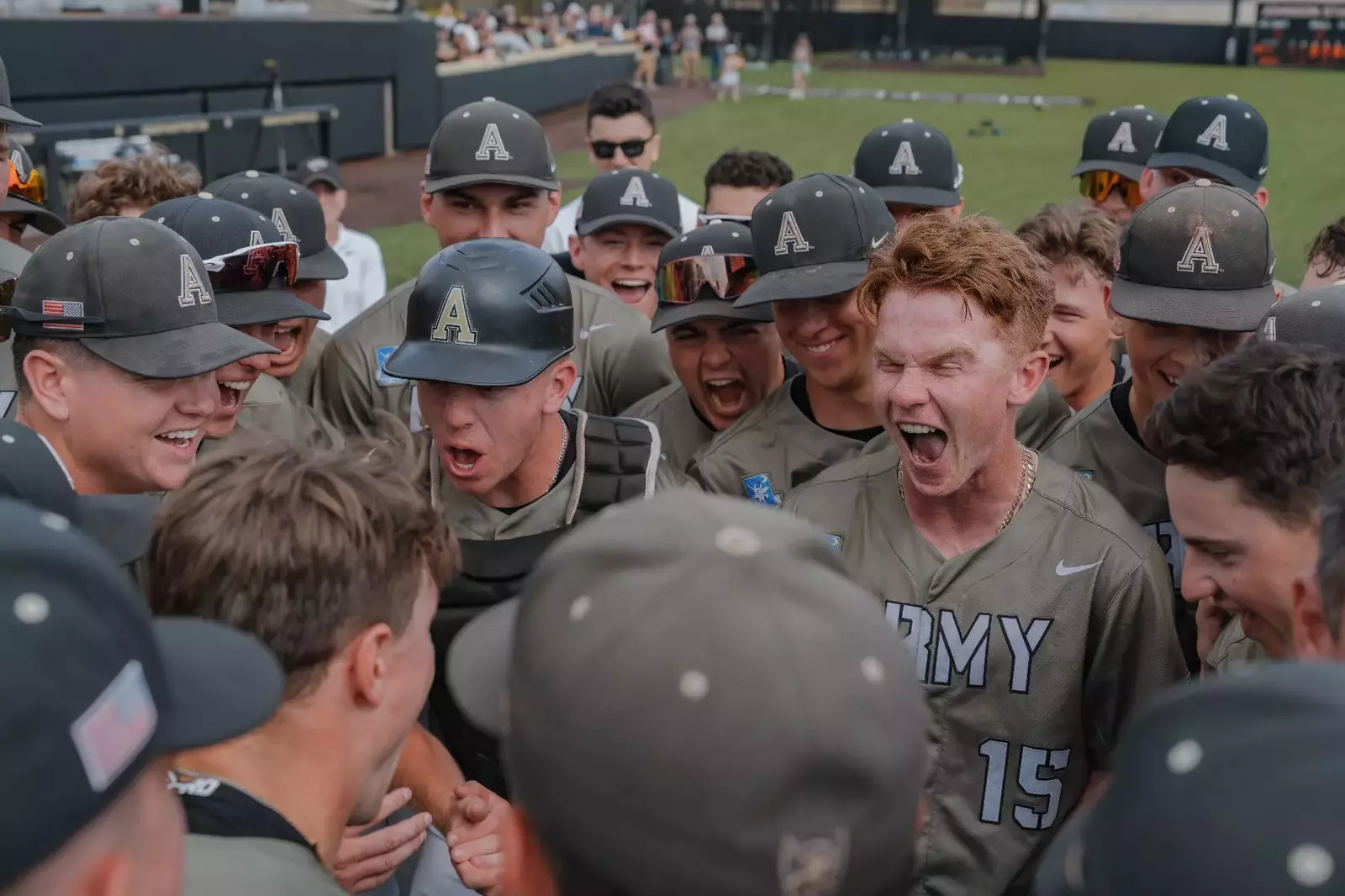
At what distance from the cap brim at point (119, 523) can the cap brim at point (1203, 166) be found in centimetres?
462

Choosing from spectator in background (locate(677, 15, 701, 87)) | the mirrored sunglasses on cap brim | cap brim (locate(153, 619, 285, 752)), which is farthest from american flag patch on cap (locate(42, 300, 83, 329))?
spectator in background (locate(677, 15, 701, 87))

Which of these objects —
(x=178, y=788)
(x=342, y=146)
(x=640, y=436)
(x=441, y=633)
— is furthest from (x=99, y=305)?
(x=342, y=146)

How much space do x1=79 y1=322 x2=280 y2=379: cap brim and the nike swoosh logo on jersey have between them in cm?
215

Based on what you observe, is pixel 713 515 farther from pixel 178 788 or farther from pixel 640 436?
pixel 640 436

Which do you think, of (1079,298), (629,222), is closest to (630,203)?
(629,222)

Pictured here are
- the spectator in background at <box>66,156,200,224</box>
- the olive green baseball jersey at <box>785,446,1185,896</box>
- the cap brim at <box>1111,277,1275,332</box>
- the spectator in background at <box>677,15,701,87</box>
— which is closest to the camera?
the olive green baseball jersey at <box>785,446,1185,896</box>

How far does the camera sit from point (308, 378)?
4805mm

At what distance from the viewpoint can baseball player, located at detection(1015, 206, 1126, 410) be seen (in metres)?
4.56

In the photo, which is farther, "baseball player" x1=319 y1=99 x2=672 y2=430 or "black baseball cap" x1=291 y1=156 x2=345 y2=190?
"black baseball cap" x1=291 y1=156 x2=345 y2=190

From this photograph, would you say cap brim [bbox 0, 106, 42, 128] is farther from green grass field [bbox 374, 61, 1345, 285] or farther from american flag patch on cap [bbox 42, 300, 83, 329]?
green grass field [bbox 374, 61, 1345, 285]

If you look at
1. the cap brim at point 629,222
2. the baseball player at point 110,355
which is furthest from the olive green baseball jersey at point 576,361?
the baseball player at point 110,355

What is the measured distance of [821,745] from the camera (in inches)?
49.9

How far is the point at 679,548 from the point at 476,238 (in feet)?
12.6

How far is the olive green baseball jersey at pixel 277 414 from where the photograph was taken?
4078 millimetres
